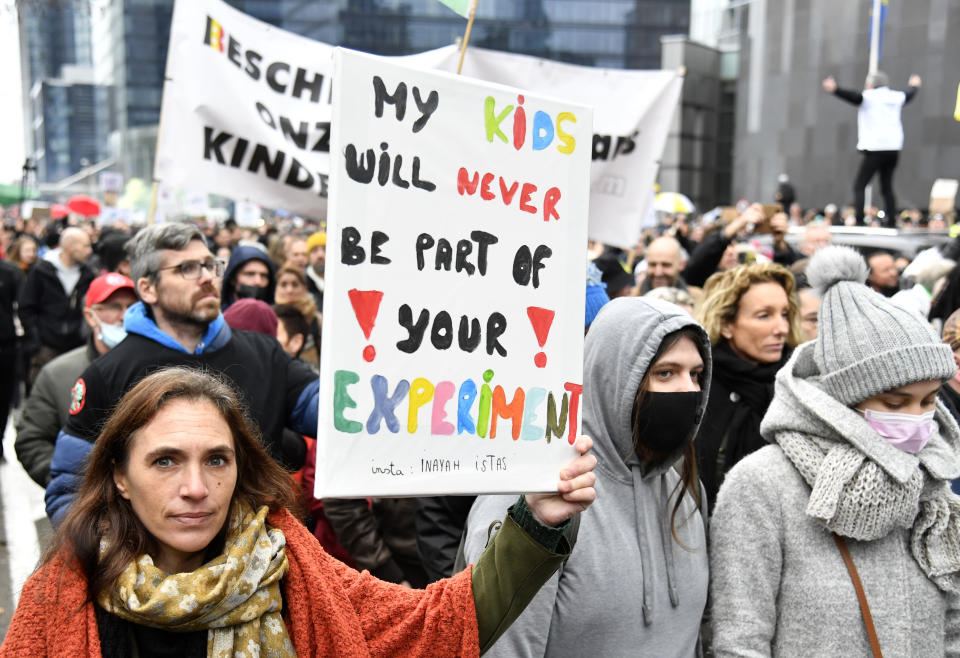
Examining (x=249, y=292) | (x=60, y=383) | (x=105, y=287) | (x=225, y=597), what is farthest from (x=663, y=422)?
(x=249, y=292)

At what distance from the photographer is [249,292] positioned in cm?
634

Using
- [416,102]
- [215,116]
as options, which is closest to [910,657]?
[416,102]

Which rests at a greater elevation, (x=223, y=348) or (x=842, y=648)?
(x=223, y=348)

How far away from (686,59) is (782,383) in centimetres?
3097

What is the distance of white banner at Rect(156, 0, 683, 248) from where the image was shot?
5633 millimetres

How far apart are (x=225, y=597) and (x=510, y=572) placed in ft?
1.77

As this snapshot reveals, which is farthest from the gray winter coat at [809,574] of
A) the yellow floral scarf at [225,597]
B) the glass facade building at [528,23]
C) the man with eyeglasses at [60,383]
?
the glass facade building at [528,23]

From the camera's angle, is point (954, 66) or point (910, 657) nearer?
point (910, 657)

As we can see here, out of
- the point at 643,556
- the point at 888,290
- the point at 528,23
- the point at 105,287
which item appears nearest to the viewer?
the point at 643,556

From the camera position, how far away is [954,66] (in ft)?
66.6

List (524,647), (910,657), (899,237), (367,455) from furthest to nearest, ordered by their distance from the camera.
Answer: (899,237)
(910,657)
(524,647)
(367,455)

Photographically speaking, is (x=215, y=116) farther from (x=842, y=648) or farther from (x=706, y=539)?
(x=842, y=648)

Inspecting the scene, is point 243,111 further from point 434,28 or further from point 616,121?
point 434,28

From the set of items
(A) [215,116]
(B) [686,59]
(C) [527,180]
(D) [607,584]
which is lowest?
(D) [607,584]
